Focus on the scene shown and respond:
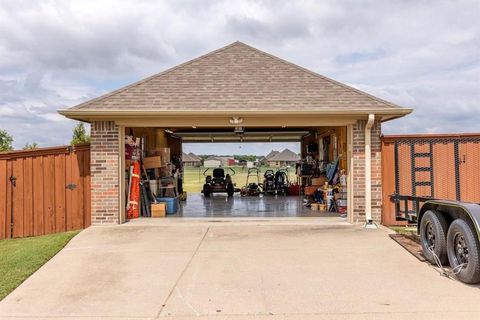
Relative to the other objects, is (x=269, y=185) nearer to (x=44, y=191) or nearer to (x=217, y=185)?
(x=217, y=185)

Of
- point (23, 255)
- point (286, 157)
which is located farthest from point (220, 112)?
point (286, 157)

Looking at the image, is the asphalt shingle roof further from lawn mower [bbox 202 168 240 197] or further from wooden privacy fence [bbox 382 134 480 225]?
lawn mower [bbox 202 168 240 197]

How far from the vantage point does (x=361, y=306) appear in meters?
4.57

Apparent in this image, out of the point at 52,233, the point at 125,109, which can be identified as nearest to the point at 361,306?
the point at 125,109

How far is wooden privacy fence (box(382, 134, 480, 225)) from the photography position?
9.25 meters

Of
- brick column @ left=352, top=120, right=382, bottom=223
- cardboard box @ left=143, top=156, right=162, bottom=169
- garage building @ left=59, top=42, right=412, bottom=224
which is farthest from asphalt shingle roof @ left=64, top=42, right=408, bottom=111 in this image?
cardboard box @ left=143, top=156, right=162, bottom=169

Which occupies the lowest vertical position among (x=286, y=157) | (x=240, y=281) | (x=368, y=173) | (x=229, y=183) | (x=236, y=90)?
(x=240, y=281)

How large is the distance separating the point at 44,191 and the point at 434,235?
300 inches

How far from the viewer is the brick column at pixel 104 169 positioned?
9320 millimetres

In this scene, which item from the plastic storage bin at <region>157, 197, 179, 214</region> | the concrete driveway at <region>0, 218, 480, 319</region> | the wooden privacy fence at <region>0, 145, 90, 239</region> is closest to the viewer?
the concrete driveway at <region>0, 218, 480, 319</region>

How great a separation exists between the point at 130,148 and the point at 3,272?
487 cm

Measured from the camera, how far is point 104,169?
9.34 meters

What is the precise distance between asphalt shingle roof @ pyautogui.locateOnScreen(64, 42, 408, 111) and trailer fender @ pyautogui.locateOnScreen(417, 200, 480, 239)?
11.0ft

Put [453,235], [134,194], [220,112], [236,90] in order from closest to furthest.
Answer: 1. [453,235]
2. [220,112]
3. [236,90]
4. [134,194]
